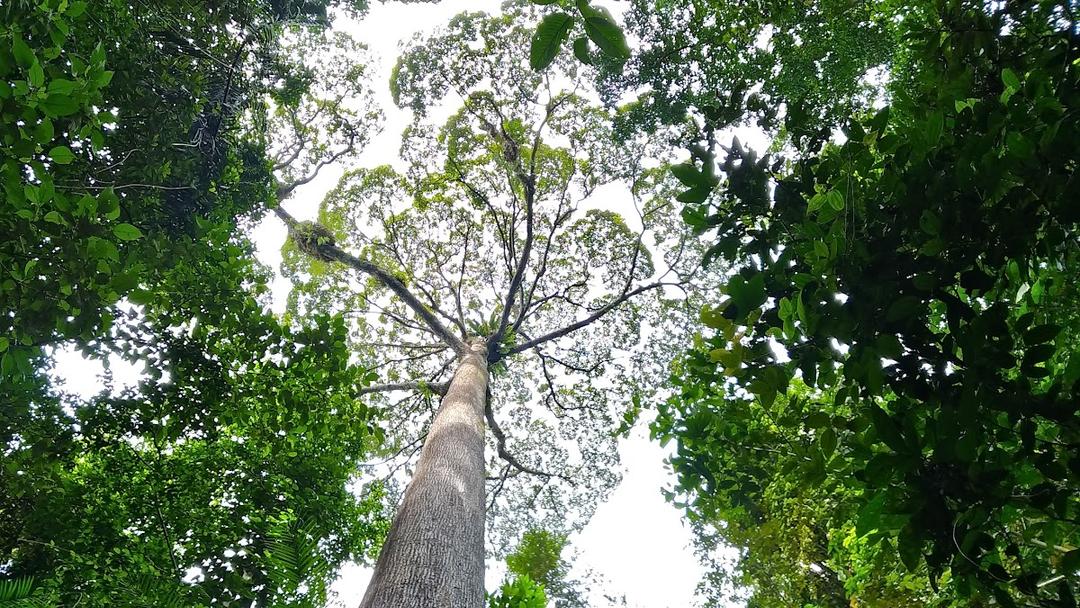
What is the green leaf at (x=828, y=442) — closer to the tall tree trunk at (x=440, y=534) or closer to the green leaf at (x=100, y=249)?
the tall tree trunk at (x=440, y=534)

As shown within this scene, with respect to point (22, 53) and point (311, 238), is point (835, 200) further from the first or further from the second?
point (311, 238)

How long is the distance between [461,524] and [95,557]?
265cm

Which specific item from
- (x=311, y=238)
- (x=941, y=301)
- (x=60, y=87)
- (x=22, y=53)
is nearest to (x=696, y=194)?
→ (x=941, y=301)

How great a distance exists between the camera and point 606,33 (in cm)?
83

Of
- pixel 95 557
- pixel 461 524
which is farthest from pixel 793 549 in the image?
pixel 95 557

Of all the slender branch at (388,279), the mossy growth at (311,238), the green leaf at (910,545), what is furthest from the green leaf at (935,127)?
the mossy growth at (311,238)

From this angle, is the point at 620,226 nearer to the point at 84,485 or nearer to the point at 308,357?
the point at 308,357

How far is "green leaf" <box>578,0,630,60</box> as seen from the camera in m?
0.81

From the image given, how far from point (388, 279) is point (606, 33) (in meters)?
8.30

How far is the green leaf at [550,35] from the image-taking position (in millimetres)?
841

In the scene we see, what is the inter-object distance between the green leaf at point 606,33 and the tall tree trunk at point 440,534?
2176 millimetres

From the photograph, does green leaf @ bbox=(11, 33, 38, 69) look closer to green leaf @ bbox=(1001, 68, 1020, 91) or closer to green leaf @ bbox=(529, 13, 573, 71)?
green leaf @ bbox=(529, 13, 573, 71)

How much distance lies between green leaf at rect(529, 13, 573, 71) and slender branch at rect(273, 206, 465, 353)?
7.29 meters

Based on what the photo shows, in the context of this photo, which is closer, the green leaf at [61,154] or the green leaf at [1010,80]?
the green leaf at [1010,80]
